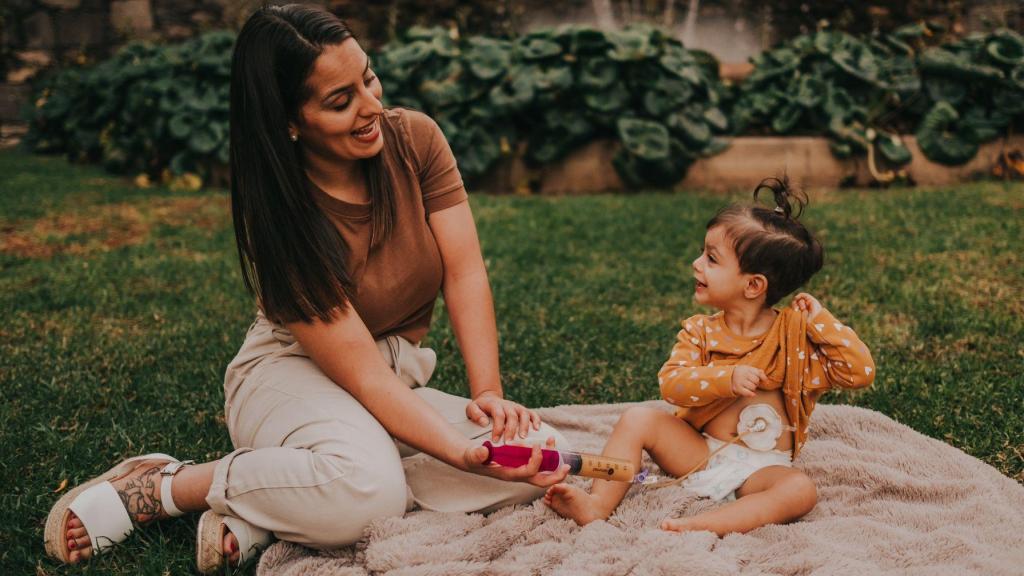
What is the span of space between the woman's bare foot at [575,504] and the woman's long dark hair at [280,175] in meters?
0.62

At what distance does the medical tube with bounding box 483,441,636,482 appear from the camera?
1799 mm

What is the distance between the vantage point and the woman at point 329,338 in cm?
182

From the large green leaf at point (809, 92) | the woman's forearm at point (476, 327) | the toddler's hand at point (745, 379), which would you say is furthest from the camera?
the large green leaf at point (809, 92)

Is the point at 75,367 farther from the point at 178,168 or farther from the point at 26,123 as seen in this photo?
the point at 26,123

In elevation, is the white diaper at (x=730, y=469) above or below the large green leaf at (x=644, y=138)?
above

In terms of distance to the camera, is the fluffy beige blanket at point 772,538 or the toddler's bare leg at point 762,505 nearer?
the fluffy beige blanket at point 772,538

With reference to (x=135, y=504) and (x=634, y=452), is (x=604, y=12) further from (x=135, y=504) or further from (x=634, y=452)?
(x=135, y=504)

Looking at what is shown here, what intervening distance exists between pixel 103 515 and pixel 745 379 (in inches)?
54.5

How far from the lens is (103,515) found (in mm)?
1909

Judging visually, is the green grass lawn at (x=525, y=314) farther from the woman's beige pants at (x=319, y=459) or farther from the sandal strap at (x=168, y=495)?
the woman's beige pants at (x=319, y=459)

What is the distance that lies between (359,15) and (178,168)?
99.4 inches

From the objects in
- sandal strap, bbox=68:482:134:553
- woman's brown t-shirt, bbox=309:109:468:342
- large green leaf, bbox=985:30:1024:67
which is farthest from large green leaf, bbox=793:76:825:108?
sandal strap, bbox=68:482:134:553

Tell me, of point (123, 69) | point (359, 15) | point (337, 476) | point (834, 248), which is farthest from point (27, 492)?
point (359, 15)

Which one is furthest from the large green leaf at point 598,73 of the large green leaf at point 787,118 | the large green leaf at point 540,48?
the large green leaf at point 787,118
